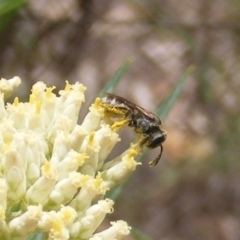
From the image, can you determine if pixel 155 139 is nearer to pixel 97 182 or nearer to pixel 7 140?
pixel 97 182

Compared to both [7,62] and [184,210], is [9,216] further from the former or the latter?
[184,210]

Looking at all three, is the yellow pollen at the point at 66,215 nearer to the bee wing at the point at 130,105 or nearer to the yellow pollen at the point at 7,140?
the yellow pollen at the point at 7,140

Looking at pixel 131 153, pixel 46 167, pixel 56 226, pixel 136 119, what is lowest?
pixel 56 226

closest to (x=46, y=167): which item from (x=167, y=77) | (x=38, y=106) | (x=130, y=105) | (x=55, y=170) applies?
(x=55, y=170)

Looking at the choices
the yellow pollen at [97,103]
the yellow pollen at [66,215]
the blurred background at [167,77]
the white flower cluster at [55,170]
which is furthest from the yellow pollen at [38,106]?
the blurred background at [167,77]

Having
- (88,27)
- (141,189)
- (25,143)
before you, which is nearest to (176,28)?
(88,27)

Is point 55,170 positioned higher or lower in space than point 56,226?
higher
